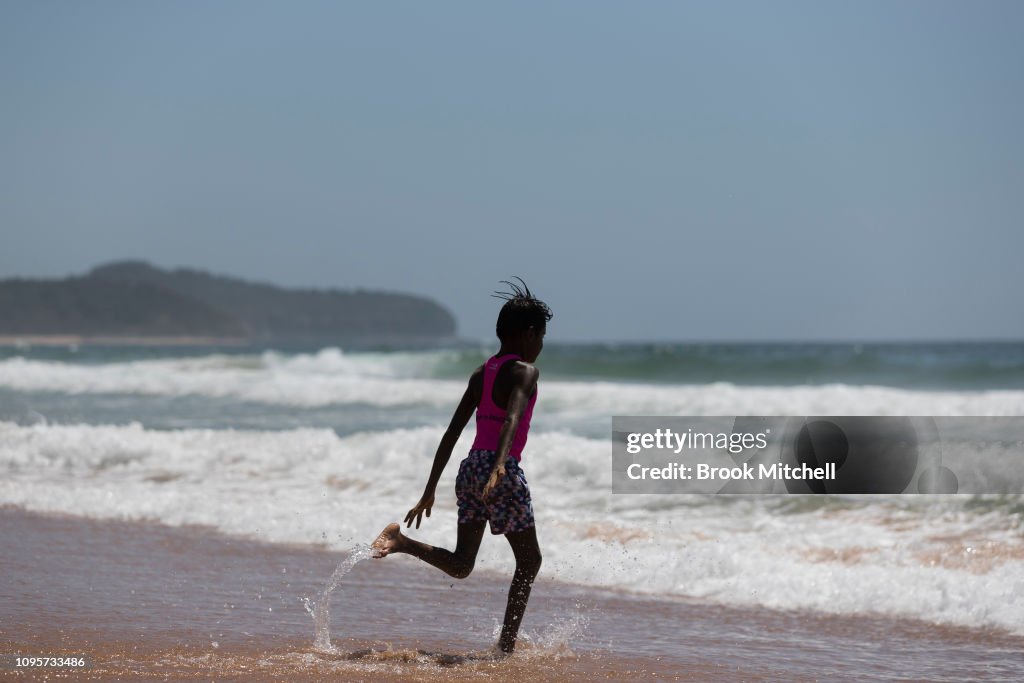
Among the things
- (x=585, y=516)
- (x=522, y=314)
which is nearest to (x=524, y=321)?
(x=522, y=314)

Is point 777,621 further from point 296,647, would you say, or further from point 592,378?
point 592,378

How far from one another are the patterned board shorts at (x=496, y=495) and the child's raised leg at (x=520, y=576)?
0.05m

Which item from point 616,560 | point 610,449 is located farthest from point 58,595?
point 610,449

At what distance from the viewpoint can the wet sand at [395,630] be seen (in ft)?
15.2

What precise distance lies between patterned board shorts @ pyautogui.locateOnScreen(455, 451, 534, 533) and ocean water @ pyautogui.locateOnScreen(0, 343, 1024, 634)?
232cm

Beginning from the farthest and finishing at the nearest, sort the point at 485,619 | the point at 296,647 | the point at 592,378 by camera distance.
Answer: the point at 592,378 < the point at 485,619 < the point at 296,647

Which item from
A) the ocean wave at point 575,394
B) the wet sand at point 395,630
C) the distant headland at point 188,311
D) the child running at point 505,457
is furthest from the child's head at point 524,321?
the distant headland at point 188,311

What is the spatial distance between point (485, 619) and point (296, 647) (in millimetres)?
1198

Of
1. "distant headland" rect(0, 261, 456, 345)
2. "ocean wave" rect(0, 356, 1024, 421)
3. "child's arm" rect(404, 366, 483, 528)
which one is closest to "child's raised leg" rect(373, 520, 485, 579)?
"child's arm" rect(404, 366, 483, 528)

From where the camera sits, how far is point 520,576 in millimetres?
4684

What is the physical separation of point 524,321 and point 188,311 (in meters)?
147

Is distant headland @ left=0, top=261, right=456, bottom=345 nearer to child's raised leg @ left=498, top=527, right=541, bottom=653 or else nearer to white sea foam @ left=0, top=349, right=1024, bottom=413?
white sea foam @ left=0, top=349, right=1024, bottom=413

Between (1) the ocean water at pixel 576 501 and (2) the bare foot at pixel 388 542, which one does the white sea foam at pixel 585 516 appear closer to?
(1) the ocean water at pixel 576 501

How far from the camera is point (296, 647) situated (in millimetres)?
4918
